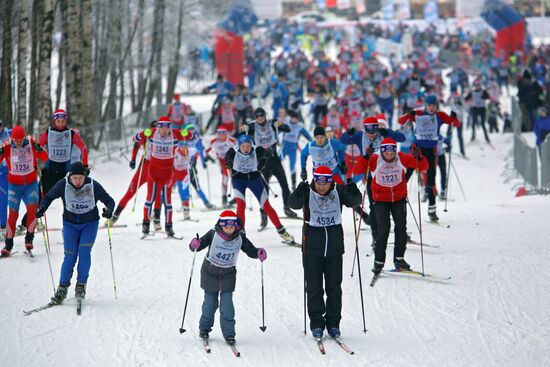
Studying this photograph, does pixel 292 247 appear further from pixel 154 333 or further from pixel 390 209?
pixel 154 333

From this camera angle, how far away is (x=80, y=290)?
418 inches

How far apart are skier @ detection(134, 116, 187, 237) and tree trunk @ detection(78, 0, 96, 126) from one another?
397 inches

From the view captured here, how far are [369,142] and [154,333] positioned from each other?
16.7 feet

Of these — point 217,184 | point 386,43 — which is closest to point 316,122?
point 217,184

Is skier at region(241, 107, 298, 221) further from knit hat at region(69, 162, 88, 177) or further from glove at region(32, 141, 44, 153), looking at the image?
knit hat at region(69, 162, 88, 177)

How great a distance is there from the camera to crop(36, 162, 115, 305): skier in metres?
10.5

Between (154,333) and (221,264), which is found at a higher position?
(221,264)

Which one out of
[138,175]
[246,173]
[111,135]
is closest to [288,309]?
[246,173]

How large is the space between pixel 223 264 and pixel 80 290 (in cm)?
218

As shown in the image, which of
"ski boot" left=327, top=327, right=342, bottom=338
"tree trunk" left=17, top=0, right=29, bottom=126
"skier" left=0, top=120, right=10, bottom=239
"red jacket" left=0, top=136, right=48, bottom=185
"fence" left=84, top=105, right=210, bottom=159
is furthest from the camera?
"fence" left=84, top=105, right=210, bottom=159

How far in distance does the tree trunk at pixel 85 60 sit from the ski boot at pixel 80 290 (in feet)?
45.5

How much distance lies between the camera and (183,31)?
133 feet

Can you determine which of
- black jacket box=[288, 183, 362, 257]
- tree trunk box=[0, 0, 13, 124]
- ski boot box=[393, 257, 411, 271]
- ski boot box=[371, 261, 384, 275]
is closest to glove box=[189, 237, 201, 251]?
black jacket box=[288, 183, 362, 257]

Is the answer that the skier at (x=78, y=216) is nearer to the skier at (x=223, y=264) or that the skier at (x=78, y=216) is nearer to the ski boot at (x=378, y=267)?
the skier at (x=223, y=264)
